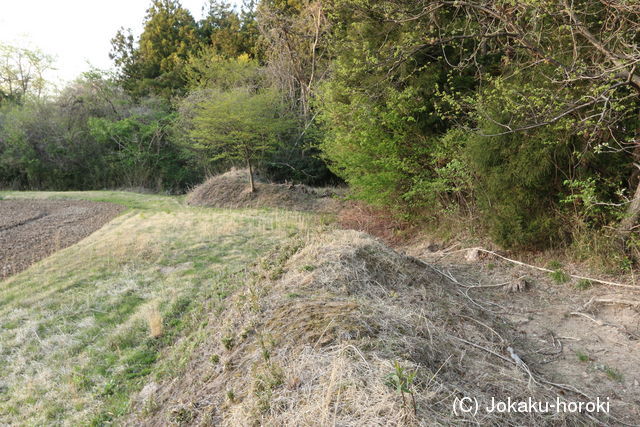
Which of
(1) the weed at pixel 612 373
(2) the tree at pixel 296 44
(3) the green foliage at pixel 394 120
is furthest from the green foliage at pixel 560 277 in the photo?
(2) the tree at pixel 296 44

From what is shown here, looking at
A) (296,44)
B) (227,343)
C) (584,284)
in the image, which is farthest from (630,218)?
(296,44)

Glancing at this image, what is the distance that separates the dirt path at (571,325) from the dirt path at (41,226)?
8538 mm

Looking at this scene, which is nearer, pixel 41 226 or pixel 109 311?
pixel 109 311

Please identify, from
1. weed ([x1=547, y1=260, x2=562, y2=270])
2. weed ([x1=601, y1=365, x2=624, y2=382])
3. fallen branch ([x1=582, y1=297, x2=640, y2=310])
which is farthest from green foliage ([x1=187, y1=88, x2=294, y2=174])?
weed ([x1=601, y1=365, x2=624, y2=382])

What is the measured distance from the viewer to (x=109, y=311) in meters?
5.65

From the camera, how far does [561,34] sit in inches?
236

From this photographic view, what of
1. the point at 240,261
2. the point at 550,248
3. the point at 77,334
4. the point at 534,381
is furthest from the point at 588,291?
the point at 77,334

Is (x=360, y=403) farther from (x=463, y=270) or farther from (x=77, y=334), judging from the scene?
(x=463, y=270)

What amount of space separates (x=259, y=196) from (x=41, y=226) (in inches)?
284

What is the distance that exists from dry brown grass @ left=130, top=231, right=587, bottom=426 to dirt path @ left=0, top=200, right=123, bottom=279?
623 cm

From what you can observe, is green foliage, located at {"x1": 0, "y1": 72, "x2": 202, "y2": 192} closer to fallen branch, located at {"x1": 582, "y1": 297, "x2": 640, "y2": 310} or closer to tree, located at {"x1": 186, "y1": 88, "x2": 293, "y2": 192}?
tree, located at {"x1": 186, "y1": 88, "x2": 293, "y2": 192}

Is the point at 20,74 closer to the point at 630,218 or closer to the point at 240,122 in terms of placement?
the point at 240,122

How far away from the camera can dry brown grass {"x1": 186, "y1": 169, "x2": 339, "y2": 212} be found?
1508 centimetres

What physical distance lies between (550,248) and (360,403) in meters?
5.40
